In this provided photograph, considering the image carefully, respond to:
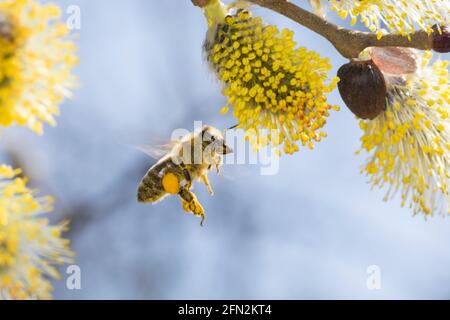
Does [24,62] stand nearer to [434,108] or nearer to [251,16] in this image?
[251,16]

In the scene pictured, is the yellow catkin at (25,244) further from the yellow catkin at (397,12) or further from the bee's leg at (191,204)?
the yellow catkin at (397,12)

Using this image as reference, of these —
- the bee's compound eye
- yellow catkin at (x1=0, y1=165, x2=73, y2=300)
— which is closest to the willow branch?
the bee's compound eye

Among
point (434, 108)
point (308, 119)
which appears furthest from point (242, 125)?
point (434, 108)

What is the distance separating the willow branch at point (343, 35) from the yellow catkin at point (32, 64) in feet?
2.25

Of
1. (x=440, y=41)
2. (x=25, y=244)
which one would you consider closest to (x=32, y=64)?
(x=25, y=244)

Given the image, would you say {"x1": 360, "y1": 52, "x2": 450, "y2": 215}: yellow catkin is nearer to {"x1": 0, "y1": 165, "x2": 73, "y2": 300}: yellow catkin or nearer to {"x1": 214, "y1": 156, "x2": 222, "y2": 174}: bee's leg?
{"x1": 214, "y1": 156, "x2": 222, "y2": 174}: bee's leg

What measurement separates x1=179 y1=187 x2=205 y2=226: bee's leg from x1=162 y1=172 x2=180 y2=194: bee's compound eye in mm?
22

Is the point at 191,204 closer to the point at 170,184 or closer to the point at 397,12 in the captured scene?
the point at 170,184

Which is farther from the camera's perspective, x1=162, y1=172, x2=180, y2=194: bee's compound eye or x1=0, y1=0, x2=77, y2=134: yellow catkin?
x1=162, y1=172, x2=180, y2=194: bee's compound eye

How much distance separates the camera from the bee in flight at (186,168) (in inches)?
95.7

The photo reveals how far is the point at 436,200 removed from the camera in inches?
109

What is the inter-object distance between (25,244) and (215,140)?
2.27 feet

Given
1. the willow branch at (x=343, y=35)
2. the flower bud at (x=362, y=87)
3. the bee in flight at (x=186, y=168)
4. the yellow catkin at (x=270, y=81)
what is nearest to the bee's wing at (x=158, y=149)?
the bee in flight at (x=186, y=168)

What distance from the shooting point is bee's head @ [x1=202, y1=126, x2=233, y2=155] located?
2471 mm
